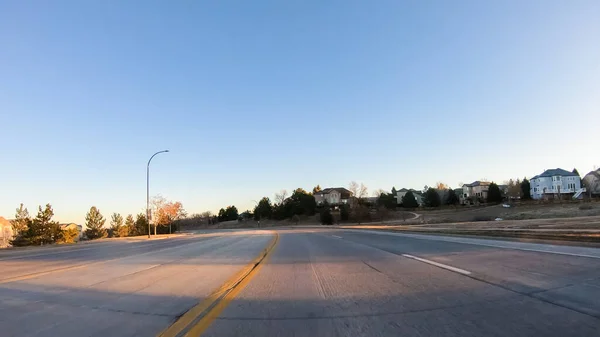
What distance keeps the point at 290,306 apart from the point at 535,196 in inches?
5178

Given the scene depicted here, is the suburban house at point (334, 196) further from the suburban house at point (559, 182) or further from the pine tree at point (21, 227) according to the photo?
the pine tree at point (21, 227)

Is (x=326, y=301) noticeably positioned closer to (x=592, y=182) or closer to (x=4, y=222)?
(x=4, y=222)

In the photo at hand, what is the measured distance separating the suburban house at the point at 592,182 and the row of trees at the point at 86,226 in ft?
323

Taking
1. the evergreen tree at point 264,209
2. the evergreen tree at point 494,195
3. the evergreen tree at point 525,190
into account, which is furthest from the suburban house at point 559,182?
the evergreen tree at point 264,209

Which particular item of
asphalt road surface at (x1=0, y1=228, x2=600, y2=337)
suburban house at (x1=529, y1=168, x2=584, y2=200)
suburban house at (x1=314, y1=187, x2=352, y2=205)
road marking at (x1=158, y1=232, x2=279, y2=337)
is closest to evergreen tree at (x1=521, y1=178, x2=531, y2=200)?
suburban house at (x1=529, y1=168, x2=584, y2=200)

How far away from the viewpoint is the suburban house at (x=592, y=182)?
104 m

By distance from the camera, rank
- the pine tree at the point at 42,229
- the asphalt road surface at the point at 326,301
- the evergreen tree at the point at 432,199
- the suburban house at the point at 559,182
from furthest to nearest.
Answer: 1. the evergreen tree at the point at 432,199
2. the suburban house at the point at 559,182
3. the pine tree at the point at 42,229
4. the asphalt road surface at the point at 326,301

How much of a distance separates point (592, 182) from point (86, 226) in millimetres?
119778

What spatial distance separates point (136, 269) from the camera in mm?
12617

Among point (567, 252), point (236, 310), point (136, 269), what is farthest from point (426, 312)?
point (136, 269)

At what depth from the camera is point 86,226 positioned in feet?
251

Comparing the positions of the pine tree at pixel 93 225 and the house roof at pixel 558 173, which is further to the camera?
the house roof at pixel 558 173

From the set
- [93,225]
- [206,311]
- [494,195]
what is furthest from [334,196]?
[206,311]

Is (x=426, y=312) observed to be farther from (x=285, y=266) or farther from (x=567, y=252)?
(x=567, y=252)
